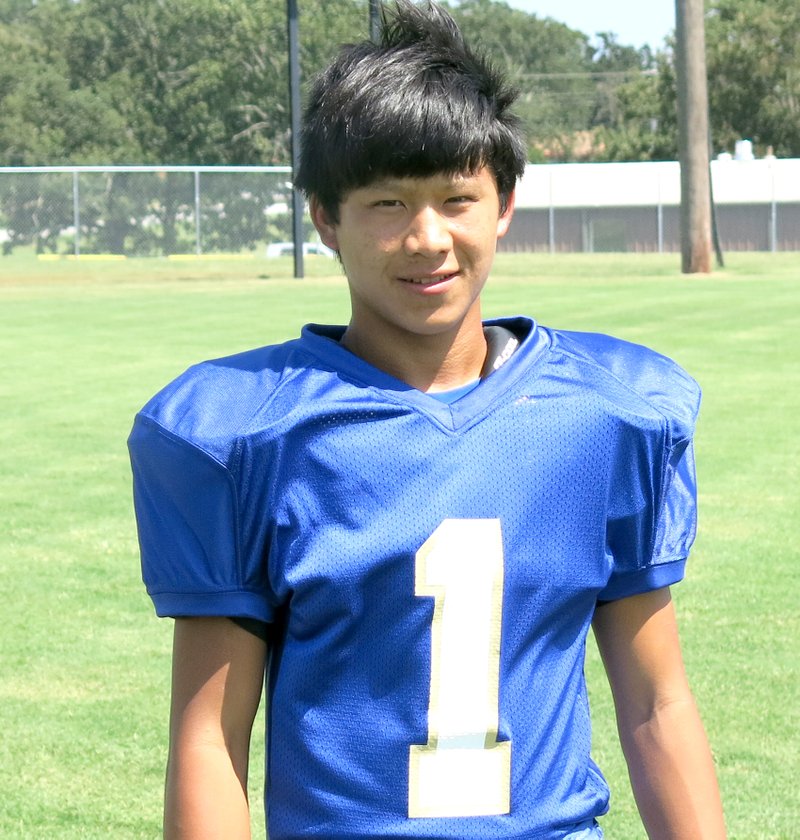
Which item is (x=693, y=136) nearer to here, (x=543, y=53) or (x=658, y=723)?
(x=658, y=723)

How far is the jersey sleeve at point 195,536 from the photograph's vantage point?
1912mm

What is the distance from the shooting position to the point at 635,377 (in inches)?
83.0

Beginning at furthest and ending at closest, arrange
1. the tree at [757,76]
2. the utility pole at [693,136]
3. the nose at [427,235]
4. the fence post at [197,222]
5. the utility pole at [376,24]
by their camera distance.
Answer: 1. the tree at [757,76]
2. the fence post at [197,222]
3. the utility pole at [693,136]
4. the utility pole at [376,24]
5. the nose at [427,235]

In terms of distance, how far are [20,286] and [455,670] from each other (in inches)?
1073

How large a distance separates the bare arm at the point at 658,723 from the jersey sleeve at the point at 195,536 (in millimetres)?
501

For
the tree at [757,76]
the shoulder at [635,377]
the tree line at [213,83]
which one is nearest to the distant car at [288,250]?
the tree line at [213,83]

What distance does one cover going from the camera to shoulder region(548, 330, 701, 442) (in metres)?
2.06

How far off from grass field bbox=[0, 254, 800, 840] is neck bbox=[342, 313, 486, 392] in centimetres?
222

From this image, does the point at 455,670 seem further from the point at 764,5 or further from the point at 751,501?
the point at 764,5

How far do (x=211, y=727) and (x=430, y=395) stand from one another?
1.60 ft

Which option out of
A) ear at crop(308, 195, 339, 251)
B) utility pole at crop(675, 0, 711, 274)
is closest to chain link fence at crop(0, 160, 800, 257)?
utility pole at crop(675, 0, 711, 274)

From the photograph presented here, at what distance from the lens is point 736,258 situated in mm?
37875

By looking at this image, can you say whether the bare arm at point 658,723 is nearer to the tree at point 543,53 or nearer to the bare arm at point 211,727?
the bare arm at point 211,727

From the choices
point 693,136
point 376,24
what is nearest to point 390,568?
point 376,24
